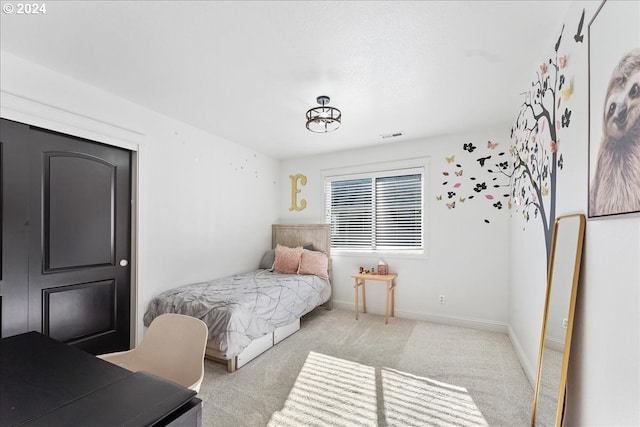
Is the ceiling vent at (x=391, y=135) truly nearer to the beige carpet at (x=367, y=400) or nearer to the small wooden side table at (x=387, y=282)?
the small wooden side table at (x=387, y=282)

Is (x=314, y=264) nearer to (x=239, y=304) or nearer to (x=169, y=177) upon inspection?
(x=239, y=304)

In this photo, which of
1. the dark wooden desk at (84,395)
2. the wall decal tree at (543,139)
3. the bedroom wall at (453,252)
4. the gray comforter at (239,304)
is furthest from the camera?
the bedroom wall at (453,252)

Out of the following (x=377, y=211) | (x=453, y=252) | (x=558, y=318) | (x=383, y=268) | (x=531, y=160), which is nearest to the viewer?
(x=558, y=318)

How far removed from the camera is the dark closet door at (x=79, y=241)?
7.23 ft

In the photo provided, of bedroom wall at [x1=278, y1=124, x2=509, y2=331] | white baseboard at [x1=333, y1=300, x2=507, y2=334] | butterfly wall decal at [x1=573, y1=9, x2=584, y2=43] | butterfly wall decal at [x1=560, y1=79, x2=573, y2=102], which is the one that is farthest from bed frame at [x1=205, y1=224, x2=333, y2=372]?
butterfly wall decal at [x1=573, y1=9, x2=584, y2=43]

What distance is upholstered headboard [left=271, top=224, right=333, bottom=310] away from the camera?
4527 mm

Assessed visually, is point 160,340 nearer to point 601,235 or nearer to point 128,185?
point 128,185

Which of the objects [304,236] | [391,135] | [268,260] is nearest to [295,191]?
[304,236]

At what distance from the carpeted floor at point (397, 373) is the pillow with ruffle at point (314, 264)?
28.9 inches

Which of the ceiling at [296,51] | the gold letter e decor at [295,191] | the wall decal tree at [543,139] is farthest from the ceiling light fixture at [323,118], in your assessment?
the gold letter e decor at [295,191]

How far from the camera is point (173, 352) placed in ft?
5.10

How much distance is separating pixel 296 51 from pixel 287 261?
113 inches

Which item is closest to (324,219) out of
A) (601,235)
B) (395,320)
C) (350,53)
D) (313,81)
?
(395,320)

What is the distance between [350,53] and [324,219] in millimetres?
2975
